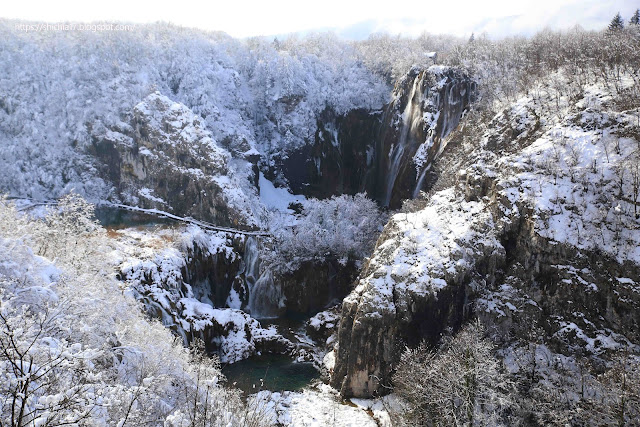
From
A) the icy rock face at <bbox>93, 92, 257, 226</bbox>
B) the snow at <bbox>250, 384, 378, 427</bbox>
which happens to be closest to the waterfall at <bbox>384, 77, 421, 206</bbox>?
the icy rock face at <bbox>93, 92, 257, 226</bbox>

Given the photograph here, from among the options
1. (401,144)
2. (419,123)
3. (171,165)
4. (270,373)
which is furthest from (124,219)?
(419,123)

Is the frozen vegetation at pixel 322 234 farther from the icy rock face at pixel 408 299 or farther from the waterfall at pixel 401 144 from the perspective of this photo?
the waterfall at pixel 401 144

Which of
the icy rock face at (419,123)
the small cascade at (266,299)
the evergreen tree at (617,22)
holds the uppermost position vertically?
the evergreen tree at (617,22)

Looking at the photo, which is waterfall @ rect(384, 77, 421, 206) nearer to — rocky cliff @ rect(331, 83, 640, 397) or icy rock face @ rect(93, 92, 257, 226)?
icy rock face @ rect(93, 92, 257, 226)

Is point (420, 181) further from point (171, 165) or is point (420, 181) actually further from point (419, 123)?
point (171, 165)

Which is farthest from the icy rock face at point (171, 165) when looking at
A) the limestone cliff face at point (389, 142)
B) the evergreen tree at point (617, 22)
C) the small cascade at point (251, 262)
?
the evergreen tree at point (617, 22)

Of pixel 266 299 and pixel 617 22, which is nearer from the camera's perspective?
pixel 266 299
